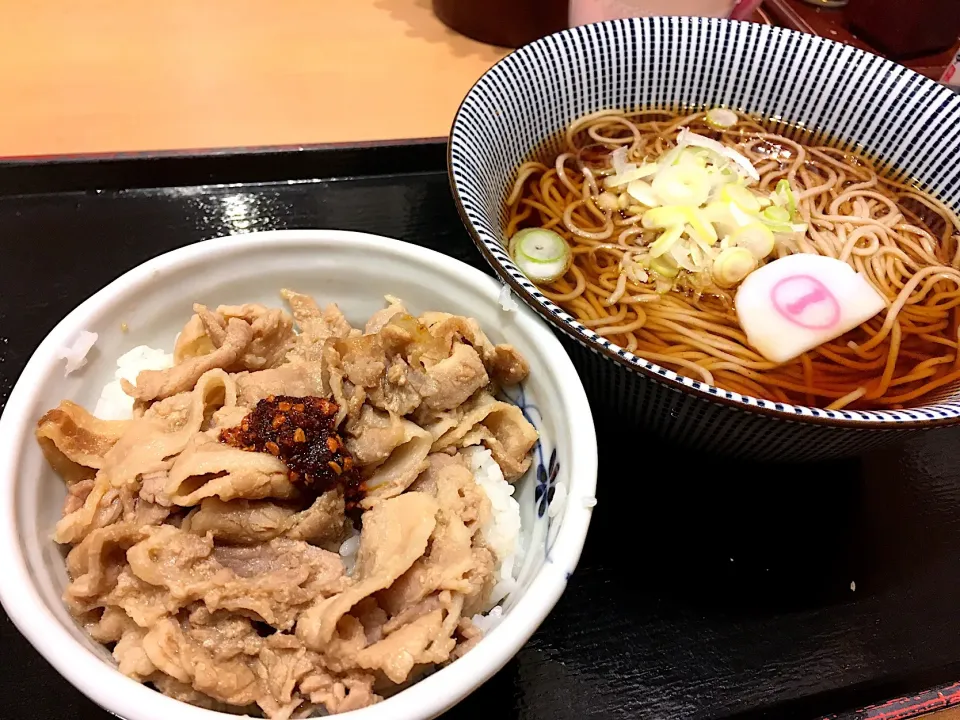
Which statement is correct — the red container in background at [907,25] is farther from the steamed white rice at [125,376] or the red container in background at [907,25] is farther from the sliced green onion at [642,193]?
the steamed white rice at [125,376]

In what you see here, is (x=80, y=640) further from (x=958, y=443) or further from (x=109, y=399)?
(x=958, y=443)

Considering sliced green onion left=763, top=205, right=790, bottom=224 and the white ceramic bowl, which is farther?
sliced green onion left=763, top=205, right=790, bottom=224

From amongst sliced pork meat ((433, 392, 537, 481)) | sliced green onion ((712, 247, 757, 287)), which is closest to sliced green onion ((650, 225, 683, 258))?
sliced green onion ((712, 247, 757, 287))

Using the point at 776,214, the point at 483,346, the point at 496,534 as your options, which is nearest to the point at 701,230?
the point at 776,214

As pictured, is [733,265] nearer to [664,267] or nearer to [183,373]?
[664,267]

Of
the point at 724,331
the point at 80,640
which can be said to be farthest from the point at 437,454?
the point at 724,331

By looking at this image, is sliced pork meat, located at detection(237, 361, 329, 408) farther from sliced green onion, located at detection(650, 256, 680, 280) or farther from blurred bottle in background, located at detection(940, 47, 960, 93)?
blurred bottle in background, located at detection(940, 47, 960, 93)

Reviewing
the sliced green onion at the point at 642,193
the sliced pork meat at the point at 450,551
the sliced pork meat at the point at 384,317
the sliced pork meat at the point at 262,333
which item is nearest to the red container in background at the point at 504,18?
the sliced green onion at the point at 642,193

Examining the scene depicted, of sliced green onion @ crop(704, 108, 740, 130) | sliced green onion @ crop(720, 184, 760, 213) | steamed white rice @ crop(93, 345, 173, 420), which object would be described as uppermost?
sliced green onion @ crop(704, 108, 740, 130)
